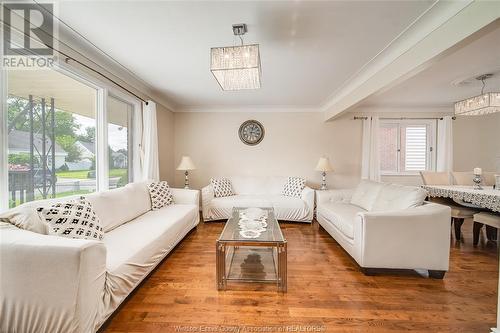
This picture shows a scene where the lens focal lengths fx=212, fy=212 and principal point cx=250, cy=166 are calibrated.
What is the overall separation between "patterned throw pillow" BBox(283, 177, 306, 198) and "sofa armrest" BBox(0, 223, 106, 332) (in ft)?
11.5

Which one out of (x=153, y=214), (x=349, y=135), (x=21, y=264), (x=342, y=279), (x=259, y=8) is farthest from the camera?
(x=349, y=135)

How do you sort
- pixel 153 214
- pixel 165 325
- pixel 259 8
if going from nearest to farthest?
pixel 165 325 < pixel 259 8 < pixel 153 214

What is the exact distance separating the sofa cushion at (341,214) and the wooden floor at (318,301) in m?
0.37

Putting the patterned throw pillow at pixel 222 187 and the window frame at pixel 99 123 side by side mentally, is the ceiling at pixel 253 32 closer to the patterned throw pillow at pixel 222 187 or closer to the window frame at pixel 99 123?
the window frame at pixel 99 123

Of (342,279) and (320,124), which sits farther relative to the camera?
(320,124)

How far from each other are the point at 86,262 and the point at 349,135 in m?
4.83

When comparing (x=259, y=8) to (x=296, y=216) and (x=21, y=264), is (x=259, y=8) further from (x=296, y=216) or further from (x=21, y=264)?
(x=296, y=216)

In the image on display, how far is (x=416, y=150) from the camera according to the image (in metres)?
4.65

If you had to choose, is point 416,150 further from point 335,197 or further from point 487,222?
point 335,197

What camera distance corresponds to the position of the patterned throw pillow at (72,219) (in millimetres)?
1542

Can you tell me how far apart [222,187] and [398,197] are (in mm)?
2886

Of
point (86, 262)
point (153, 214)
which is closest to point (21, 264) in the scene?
point (86, 262)

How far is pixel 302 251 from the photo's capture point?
2678mm

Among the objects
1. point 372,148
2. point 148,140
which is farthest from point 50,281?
point 372,148
